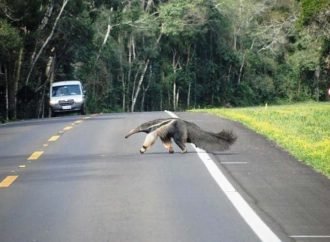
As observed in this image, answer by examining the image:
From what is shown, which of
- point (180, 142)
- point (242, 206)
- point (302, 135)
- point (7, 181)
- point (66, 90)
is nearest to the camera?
point (242, 206)

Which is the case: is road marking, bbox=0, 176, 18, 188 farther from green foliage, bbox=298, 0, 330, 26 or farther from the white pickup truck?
green foliage, bbox=298, 0, 330, 26

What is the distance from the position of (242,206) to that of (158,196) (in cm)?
136

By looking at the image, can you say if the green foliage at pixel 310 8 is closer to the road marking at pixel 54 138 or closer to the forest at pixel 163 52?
the forest at pixel 163 52

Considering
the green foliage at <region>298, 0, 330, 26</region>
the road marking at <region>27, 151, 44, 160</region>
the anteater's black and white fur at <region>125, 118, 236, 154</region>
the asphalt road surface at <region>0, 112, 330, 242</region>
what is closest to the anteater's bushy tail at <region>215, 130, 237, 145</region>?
the anteater's black and white fur at <region>125, 118, 236, 154</region>

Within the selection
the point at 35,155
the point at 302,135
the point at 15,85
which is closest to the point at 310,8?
the point at 15,85

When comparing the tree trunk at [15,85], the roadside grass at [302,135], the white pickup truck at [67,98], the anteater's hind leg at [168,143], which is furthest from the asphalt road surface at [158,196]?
the tree trunk at [15,85]

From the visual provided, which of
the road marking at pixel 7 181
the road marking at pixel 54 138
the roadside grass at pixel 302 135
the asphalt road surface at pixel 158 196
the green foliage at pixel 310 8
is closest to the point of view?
the asphalt road surface at pixel 158 196

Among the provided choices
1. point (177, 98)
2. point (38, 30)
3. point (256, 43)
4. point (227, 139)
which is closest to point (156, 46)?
point (177, 98)

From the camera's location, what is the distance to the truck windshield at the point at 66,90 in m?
41.2

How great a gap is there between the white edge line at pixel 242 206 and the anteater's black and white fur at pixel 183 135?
1.11 meters

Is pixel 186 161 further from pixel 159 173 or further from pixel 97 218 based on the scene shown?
pixel 97 218

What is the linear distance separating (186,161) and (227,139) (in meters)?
1.44

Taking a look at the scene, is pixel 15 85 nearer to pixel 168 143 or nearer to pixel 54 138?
pixel 54 138

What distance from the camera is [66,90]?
4131cm
